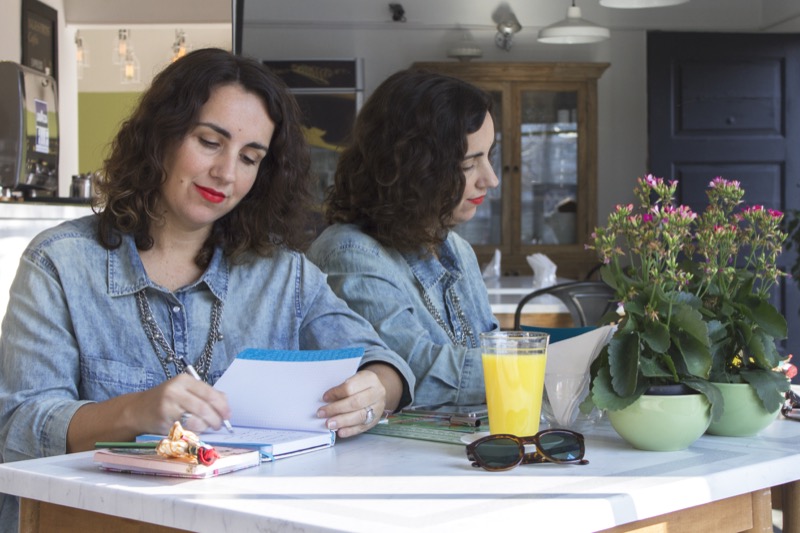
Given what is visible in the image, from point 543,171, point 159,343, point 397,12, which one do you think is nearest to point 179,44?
point 397,12

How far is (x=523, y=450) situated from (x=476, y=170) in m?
1.04

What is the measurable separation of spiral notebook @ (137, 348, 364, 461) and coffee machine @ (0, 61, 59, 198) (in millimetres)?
2736

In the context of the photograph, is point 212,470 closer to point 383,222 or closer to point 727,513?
point 727,513

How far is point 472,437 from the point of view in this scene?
1.39 meters

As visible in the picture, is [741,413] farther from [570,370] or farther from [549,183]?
[549,183]

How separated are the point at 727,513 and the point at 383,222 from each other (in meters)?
1.01

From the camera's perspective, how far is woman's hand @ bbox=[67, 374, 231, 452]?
134 centimetres

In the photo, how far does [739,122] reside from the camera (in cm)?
672

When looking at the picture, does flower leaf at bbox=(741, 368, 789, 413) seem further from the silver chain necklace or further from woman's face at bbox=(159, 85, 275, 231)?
woman's face at bbox=(159, 85, 275, 231)

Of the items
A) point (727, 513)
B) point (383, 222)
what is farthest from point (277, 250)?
point (727, 513)

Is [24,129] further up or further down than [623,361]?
further up

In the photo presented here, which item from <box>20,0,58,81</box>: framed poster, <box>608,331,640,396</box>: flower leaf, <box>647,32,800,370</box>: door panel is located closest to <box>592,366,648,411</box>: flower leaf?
<box>608,331,640,396</box>: flower leaf

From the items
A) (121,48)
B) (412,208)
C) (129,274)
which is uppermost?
(121,48)

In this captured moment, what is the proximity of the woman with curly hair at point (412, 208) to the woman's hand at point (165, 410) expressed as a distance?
60cm
